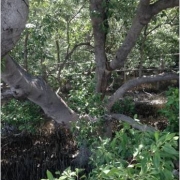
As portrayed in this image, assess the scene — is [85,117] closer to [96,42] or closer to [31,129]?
[31,129]

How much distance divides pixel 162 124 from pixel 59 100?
2.02 m

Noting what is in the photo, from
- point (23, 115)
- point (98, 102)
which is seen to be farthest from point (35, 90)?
point (98, 102)

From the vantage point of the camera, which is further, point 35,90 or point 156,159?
point 35,90

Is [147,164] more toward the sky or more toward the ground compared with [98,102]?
more toward the ground

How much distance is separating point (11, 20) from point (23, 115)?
241cm

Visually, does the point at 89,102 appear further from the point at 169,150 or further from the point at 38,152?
the point at 38,152

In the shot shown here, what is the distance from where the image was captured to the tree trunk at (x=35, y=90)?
3113 mm

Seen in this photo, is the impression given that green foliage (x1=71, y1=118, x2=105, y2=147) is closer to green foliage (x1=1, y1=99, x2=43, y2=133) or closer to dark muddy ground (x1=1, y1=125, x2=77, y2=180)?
green foliage (x1=1, y1=99, x2=43, y2=133)

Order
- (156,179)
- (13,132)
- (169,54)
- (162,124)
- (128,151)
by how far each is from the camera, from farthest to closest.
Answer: (169,54) < (13,132) < (162,124) < (128,151) < (156,179)

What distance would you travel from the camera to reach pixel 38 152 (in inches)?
201

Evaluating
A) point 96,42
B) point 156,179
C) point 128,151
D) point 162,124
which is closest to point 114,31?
point 96,42

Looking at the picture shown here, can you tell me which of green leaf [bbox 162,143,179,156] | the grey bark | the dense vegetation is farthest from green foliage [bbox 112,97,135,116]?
the grey bark

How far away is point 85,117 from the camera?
325 cm

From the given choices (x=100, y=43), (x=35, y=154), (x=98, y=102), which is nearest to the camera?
(x=98, y=102)
